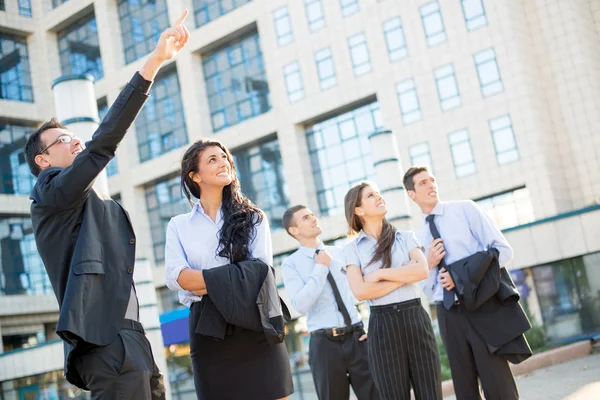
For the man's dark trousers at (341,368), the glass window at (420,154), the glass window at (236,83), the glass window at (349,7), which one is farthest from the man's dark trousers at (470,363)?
the glass window at (236,83)

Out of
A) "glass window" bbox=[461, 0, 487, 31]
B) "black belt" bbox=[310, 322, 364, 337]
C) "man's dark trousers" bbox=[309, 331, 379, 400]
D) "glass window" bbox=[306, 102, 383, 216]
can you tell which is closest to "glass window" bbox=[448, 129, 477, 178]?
"glass window" bbox=[306, 102, 383, 216]

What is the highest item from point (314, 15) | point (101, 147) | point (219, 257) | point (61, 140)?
point (314, 15)

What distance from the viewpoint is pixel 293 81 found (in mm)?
34906

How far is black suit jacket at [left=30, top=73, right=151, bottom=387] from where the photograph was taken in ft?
9.48

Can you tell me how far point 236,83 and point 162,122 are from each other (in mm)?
5371

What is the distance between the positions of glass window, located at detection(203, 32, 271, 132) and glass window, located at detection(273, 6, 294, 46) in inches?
77.2

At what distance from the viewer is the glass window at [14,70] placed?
39.9 meters

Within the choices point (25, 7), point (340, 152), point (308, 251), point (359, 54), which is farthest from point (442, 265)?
point (25, 7)

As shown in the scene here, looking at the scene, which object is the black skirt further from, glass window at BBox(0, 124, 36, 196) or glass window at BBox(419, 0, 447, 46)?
glass window at BBox(0, 124, 36, 196)

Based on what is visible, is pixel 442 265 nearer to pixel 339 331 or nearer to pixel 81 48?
pixel 339 331

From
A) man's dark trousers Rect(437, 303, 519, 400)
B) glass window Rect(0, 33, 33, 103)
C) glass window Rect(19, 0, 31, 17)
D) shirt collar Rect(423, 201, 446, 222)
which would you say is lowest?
man's dark trousers Rect(437, 303, 519, 400)

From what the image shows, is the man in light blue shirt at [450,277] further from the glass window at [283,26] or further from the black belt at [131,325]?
the glass window at [283,26]

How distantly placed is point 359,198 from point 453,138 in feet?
87.7

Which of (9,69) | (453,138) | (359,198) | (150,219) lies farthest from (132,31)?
(359,198)
